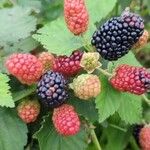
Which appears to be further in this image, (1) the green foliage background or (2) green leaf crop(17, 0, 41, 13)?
(2) green leaf crop(17, 0, 41, 13)

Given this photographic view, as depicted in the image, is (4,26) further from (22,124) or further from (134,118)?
(134,118)

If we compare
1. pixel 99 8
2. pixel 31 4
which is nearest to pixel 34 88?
pixel 99 8

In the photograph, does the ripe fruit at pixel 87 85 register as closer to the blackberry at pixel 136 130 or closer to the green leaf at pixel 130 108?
the green leaf at pixel 130 108

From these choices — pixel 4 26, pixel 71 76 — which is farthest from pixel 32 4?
pixel 71 76

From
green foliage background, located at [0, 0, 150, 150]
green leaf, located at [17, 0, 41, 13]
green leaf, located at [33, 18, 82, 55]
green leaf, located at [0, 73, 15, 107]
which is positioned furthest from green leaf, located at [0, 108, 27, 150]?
green leaf, located at [17, 0, 41, 13]

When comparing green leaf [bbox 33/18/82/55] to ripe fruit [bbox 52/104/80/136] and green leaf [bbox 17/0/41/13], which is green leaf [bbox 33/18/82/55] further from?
green leaf [bbox 17/0/41/13]

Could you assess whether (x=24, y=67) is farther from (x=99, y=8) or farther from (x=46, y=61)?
(x=99, y=8)

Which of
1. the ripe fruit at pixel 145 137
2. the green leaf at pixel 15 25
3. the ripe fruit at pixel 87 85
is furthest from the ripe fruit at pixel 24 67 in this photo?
the ripe fruit at pixel 145 137
